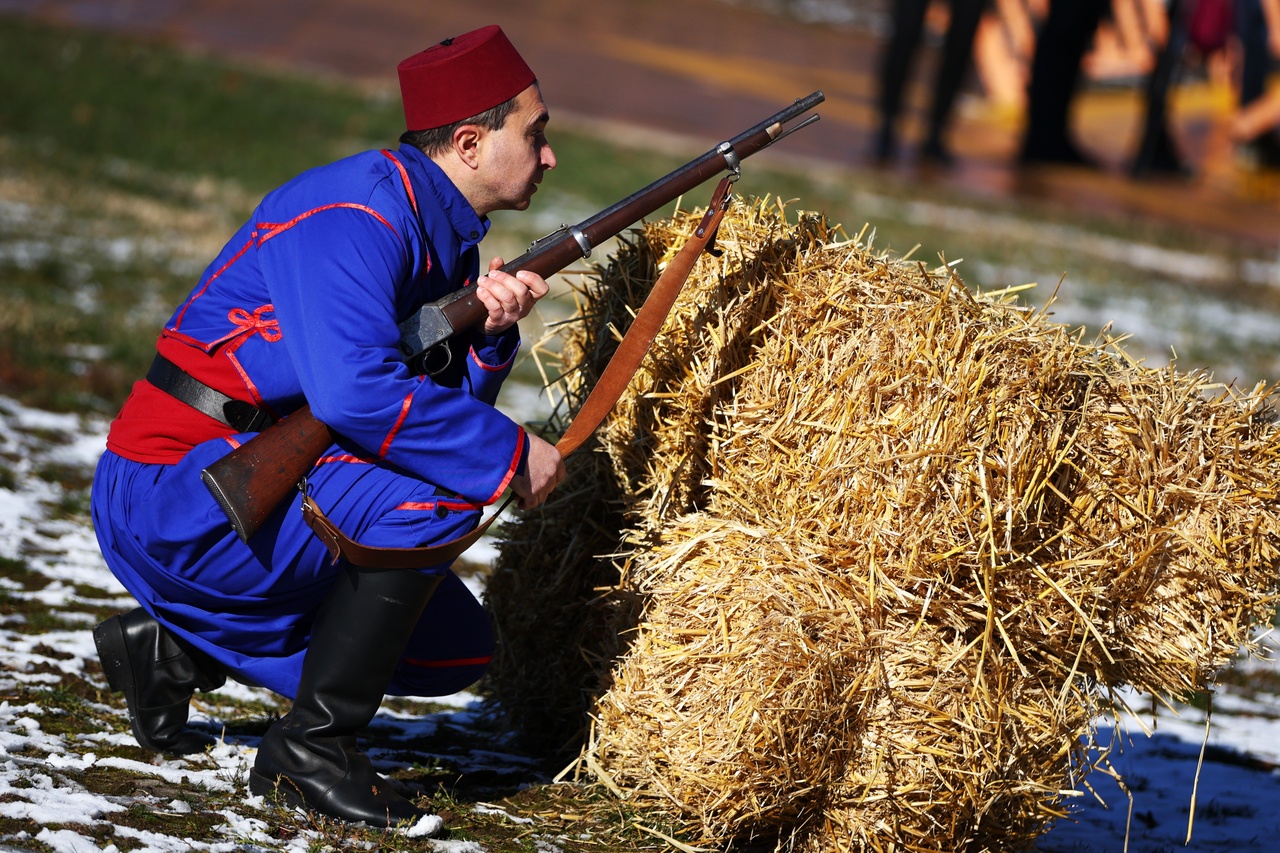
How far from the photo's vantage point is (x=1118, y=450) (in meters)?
3.13

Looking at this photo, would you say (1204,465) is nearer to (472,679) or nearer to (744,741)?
(744,741)

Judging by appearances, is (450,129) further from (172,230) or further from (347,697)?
(172,230)

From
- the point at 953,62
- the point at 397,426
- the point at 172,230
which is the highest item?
the point at 953,62

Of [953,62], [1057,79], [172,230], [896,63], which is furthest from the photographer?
[1057,79]

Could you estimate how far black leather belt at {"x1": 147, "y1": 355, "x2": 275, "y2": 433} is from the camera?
305 centimetres

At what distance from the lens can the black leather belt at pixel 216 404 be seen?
305 centimetres

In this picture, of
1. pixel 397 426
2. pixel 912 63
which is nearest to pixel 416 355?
pixel 397 426

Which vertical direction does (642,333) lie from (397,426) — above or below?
above

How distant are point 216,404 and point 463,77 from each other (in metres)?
0.95

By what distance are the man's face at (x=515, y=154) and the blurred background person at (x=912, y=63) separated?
12.3 metres

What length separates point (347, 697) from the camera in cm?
302

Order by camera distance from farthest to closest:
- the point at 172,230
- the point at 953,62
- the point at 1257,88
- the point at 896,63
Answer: the point at 1257,88 → the point at 953,62 → the point at 896,63 → the point at 172,230

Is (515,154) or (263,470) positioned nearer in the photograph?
(263,470)

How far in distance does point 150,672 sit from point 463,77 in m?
1.66
